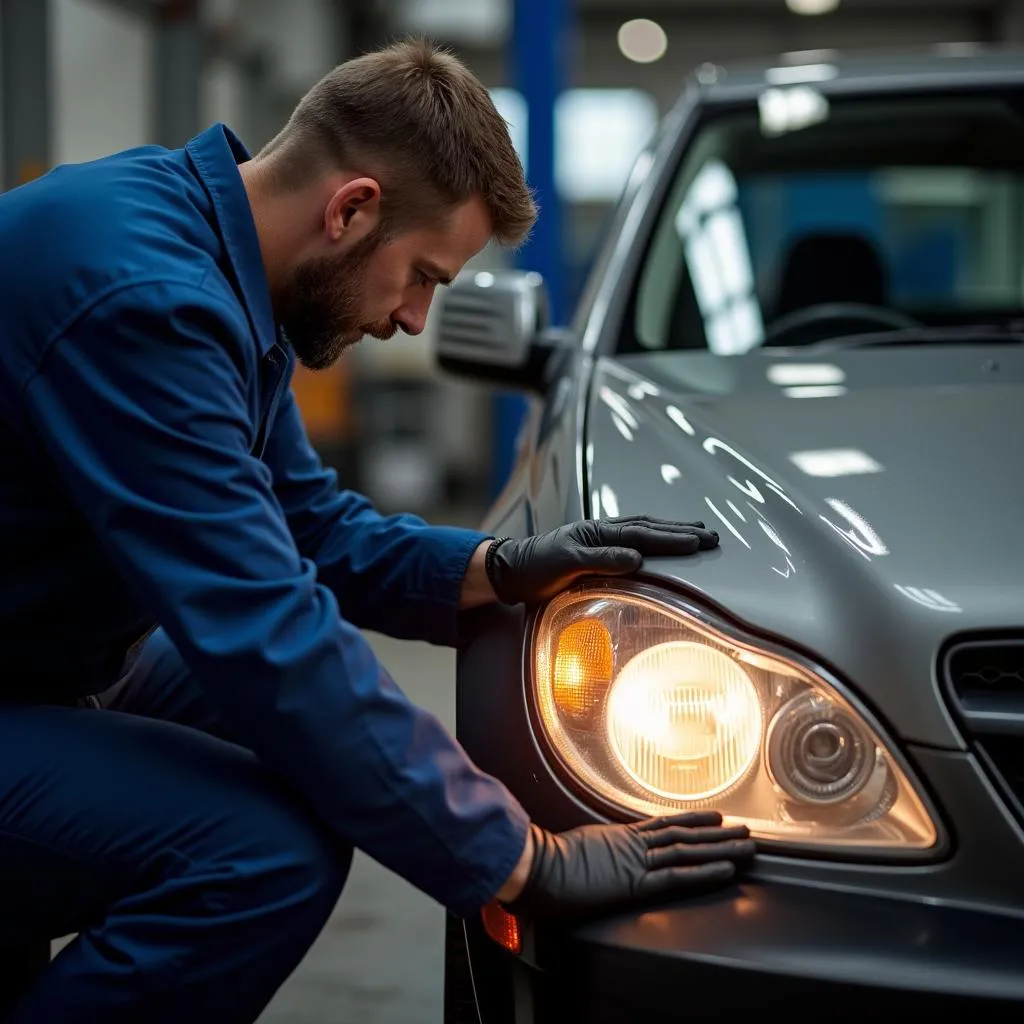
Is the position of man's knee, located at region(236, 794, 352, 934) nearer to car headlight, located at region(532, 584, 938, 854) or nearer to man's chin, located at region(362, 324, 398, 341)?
car headlight, located at region(532, 584, 938, 854)

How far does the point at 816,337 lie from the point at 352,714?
1.23 metres

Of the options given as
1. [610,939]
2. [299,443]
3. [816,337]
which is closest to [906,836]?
[610,939]

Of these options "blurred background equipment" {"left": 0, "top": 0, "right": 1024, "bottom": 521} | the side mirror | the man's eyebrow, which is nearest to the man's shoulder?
the man's eyebrow

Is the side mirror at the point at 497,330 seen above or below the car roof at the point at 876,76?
below

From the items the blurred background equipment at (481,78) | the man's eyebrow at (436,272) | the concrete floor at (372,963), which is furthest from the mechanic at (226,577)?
the blurred background equipment at (481,78)

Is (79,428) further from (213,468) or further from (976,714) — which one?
(976,714)

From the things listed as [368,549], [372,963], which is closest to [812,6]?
[372,963]

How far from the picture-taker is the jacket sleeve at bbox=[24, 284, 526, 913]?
3.88 feet

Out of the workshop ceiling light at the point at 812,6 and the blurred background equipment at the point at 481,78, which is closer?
the blurred background equipment at the point at 481,78

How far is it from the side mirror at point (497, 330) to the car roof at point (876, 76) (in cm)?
55

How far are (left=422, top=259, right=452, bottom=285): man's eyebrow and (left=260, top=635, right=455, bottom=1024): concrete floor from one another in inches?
26.3

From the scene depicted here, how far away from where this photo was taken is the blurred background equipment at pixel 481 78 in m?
2.60

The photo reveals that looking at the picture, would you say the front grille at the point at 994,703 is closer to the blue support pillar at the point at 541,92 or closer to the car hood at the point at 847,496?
the car hood at the point at 847,496

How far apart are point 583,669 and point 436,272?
17.8 inches
